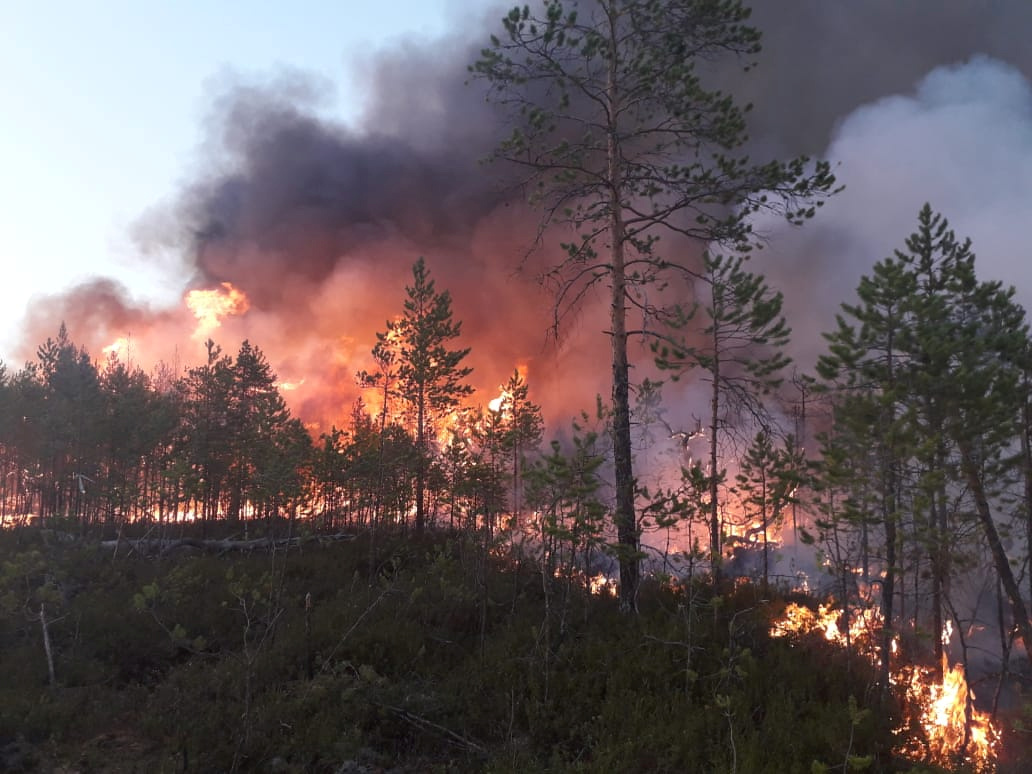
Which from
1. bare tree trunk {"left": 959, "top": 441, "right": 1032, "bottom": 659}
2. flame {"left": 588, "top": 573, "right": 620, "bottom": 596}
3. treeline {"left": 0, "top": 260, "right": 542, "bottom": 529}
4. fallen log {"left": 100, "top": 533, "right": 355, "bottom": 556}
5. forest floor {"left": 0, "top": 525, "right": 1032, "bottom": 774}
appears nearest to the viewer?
forest floor {"left": 0, "top": 525, "right": 1032, "bottom": 774}

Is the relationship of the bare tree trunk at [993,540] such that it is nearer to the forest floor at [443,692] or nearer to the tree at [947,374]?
the tree at [947,374]

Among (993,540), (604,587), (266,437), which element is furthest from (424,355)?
(993,540)

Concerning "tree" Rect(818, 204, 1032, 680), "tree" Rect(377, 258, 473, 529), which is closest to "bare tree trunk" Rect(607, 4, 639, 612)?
"tree" Rect(818, 204, 1032, 680)

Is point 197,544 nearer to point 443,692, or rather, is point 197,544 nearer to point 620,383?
point 443,692

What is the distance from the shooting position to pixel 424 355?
27.9 metres

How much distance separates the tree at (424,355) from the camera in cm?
2792

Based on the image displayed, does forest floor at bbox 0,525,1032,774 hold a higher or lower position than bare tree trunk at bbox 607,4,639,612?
lower

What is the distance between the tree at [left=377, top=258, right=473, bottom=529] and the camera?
91.6 feet

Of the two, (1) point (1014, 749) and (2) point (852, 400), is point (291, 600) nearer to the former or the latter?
(2) point (852, 400)

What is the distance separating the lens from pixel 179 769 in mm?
6430

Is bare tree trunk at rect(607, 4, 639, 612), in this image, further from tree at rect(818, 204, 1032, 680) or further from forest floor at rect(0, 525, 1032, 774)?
tree at rect(818, 204, 1032, 680)

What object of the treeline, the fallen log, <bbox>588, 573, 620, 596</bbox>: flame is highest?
the treeline

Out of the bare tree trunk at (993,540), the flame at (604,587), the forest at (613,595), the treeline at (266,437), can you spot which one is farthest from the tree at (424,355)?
the bare tree trunk at (993,540)

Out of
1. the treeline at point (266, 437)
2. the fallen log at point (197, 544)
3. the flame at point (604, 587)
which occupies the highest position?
the treeline at point (266, 437)
